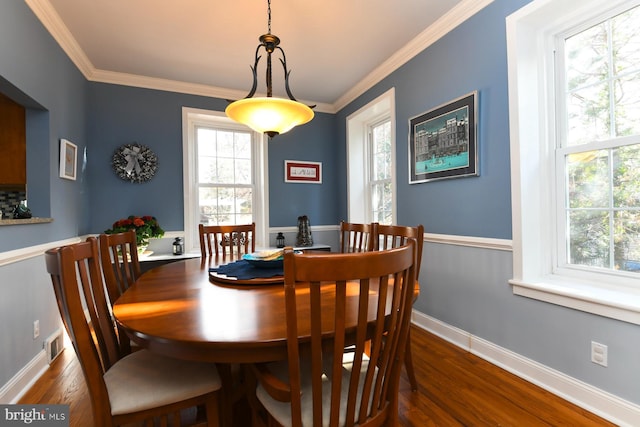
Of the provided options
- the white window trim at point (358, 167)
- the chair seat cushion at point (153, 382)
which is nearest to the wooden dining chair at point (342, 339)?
the chair seat cushion at point (153, 382)

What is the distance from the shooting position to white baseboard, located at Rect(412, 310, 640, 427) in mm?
1468

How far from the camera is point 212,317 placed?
1.03 metres

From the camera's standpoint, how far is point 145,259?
3.06 m

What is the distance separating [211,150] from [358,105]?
1.93 metres

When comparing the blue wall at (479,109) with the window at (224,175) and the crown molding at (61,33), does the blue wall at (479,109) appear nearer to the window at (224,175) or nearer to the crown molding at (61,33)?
the window at (224,175)

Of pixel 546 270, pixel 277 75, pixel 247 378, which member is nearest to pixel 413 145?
pixel 546 270

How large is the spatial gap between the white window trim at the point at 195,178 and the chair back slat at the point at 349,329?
2.94 meters

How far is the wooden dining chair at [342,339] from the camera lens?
0.73 meters

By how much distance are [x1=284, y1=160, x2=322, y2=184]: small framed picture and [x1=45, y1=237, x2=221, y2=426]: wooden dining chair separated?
9.69ft

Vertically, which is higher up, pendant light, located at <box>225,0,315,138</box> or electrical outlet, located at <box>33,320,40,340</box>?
pendant light, located at <box>225,0,315,138</box>

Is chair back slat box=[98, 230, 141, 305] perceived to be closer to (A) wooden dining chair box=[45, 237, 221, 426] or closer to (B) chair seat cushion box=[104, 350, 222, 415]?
(A) wooden dining chair box=[45, 237, 221, 426]

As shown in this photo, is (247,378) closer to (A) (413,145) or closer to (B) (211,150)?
(A) (413,145)
